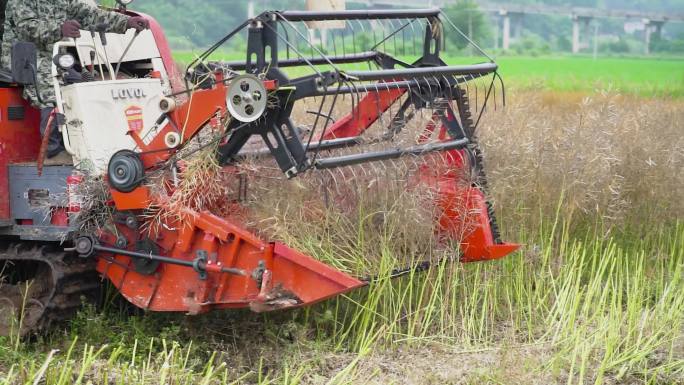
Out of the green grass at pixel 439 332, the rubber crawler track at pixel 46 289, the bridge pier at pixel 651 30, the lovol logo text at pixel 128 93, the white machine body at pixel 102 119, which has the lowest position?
the green grass at pixel 439 332

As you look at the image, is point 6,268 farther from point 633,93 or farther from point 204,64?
point 633,93

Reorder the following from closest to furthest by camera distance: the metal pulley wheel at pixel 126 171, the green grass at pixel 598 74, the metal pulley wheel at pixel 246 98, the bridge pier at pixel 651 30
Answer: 1. the metal pulley wheel at pixel 246 98
2. the metal pulley wheel at pixel 126 171
3. the green grass at pixel 598 74
4. the bridge pier at pixel 651 30

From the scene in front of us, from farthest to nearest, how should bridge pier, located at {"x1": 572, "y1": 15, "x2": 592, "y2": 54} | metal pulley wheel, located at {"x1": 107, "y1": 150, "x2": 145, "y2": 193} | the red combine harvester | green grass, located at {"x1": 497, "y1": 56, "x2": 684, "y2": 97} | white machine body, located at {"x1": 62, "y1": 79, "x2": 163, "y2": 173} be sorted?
bridge pier, located at {"x1": 572, "y1": 15, "x2": 592, "y2": 54}
green grass, located at {"x1": 497, "y1": 56, "x2": 684, "y2": 97}
white machine body, located at {"x1": 62, "y1": 79, "x2": 163, "y2": 173}
metal pulley wheel, located at {"x1": 107, "y1": 150, "x2": 145, "y2": 193}
the red combine harvester

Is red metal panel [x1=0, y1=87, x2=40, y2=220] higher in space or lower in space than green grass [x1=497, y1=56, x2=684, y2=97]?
higher

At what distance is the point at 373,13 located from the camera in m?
6.65

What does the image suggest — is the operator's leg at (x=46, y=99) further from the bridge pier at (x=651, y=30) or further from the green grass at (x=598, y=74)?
the bridge pier at (x=651, y=30)

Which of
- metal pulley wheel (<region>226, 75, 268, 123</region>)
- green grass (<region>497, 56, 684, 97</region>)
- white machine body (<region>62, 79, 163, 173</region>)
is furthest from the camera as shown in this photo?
green grass (<region>497, 56, 684, 97</region>)

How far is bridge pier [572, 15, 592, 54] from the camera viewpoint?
2931 cm

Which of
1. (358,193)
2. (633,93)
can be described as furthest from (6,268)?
(633,93)

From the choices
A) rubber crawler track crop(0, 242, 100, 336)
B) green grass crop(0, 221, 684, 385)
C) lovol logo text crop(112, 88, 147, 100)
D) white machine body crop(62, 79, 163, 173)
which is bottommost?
green grass crop(0, 221, 684, 385)

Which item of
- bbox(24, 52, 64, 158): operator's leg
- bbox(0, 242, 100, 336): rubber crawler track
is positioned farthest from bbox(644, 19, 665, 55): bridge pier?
bbox(0, 242, 100, 336): rubber crawler track

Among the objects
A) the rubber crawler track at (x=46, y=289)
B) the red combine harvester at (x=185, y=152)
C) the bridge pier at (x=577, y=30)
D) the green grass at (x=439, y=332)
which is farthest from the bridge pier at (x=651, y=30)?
the rubber crawler track at (x=46, y=289)

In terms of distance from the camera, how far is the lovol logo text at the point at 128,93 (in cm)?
668

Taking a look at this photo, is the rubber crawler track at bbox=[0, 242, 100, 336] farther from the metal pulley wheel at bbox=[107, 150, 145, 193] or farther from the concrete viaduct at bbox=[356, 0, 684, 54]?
the concrete viaduct at bbox=[356, 0, 684, 54]
